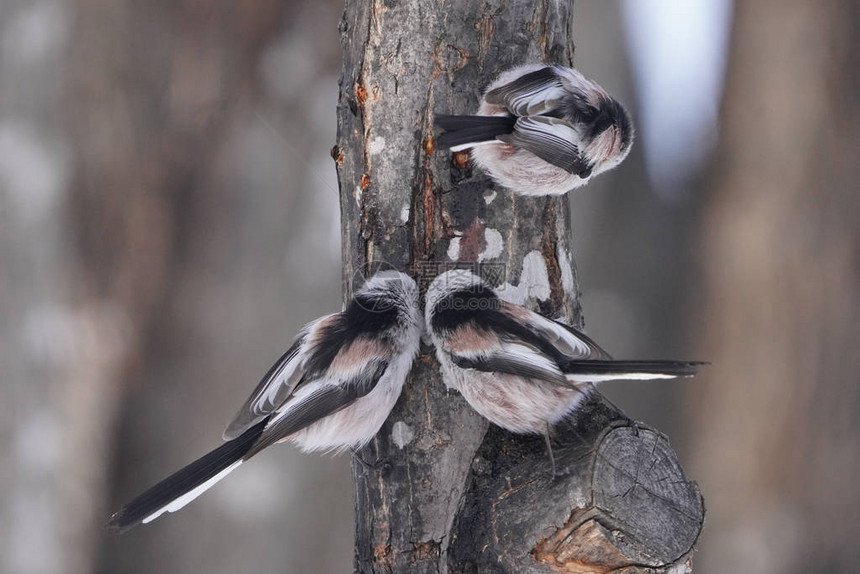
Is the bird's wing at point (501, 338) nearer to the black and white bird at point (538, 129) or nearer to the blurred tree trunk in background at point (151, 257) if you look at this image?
the black and white bird at point (538, 129)

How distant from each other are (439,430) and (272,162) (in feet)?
4.75

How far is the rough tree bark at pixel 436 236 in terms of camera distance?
3.92 ft

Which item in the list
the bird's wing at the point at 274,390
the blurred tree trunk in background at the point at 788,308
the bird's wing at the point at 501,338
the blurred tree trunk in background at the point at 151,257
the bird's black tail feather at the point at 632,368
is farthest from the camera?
the blurred tree trunk in background at the point at 788,308

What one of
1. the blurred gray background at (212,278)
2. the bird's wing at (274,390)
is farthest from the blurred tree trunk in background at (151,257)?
the bird's wing at (274,390)

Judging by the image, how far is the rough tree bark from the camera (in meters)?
1.20

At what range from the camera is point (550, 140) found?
121cm

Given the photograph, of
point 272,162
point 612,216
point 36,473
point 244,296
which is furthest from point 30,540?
point 612,216

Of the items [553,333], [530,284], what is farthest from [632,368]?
[530,284]

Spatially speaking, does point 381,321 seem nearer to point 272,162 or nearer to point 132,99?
point 272,162

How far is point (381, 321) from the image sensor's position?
1.18 metres

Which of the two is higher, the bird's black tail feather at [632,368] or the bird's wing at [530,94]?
the bird's wing at [530,94]

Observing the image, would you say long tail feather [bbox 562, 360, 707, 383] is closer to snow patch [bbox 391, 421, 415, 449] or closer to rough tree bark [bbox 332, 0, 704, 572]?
rough tree bark [bbox 332, 0, 704, 572]

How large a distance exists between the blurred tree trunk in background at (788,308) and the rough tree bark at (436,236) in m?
1.57

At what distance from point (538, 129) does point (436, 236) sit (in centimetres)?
24
